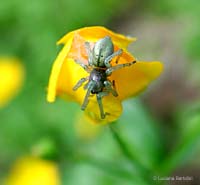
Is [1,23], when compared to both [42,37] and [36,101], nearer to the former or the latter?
[42,37]

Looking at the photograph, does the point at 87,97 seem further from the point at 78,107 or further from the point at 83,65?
the point at 78,107

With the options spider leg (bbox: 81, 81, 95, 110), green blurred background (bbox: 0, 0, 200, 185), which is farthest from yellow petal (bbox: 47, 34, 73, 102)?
green blurred background (bbox: 0, 0, 200, 185)

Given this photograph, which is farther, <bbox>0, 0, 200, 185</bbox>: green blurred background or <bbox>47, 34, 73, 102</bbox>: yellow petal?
<bbox>0, 0, 200, 185</bbox>: green blurred background

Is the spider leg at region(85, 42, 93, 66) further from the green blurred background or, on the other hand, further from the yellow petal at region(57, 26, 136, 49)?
the green blurred background

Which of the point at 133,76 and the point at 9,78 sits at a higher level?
the point at 9,78

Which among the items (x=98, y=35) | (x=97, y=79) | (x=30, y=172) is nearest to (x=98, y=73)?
(x=97, y=79)

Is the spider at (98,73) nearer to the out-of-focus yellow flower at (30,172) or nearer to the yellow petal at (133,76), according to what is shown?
the yellow petal at (133,76)

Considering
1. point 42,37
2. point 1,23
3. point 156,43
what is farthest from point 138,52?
point 1,23
